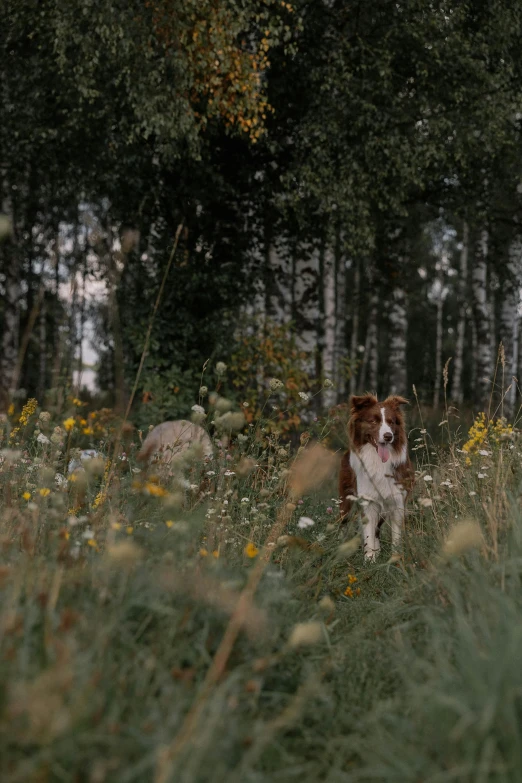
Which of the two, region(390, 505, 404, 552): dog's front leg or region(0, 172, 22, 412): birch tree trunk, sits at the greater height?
region(0, 172, 22, 412): birch tree trunk

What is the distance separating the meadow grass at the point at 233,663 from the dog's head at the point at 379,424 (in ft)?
6.32

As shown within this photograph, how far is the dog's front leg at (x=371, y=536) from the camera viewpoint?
5.63 metres

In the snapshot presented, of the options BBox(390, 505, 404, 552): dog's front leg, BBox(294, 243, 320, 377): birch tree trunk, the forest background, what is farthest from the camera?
BBox(294, 243, 320, 377): birch tree trunk

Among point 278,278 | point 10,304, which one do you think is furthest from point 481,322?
point 10,304

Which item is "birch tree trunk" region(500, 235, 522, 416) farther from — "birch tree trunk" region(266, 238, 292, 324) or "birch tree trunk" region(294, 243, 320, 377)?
"birch tree trunk" region(294, 243, 320, 377)

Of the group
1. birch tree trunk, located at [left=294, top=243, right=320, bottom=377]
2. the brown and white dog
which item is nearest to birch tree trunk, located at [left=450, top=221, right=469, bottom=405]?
birch tree trunk, located at [left=294, top=243, right=320, bottom=377]

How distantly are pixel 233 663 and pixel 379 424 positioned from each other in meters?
3.58

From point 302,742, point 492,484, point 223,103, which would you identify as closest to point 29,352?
point 223,103

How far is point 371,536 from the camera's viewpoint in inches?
229

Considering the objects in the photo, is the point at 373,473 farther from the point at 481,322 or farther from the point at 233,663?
the point at 481,322

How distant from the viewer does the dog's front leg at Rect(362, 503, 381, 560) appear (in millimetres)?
5629

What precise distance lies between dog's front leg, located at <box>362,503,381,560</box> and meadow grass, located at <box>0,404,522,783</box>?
1.28 meters

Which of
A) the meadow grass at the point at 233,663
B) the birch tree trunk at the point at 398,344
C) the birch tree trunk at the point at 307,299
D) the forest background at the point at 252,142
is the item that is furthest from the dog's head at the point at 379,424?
the birch tree trunk at the point at 398,344

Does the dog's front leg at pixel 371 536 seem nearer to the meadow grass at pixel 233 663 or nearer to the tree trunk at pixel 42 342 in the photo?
the meadow grass at pixel 233 663
